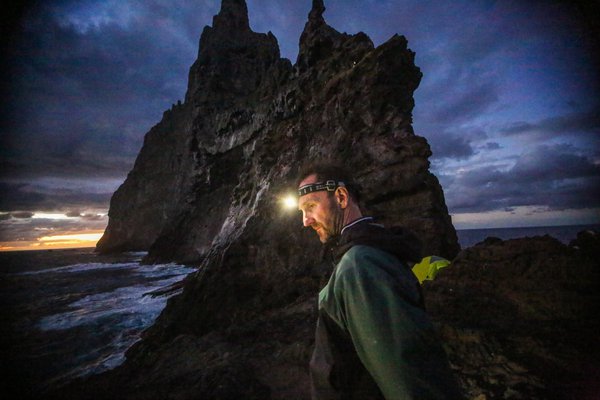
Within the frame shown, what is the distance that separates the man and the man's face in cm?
29

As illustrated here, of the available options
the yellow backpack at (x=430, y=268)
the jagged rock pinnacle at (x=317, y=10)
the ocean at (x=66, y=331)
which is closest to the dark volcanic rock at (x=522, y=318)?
the yellow backpack at (x=430, y=268)

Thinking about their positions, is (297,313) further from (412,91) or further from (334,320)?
(412,91)

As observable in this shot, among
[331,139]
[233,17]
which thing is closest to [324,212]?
[331,139]

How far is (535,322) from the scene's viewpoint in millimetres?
4121

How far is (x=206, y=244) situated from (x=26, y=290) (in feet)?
49.7

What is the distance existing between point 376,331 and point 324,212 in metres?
0.92

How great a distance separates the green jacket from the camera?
106 centimetres

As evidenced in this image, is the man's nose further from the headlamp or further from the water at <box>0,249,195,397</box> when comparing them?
the water at <box>0,249,195,397</box>

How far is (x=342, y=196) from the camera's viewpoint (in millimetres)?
1905

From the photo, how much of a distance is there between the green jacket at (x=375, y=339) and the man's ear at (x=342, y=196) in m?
0.49

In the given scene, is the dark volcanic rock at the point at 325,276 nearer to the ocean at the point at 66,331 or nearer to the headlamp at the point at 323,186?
the ocean at the point at 66,331

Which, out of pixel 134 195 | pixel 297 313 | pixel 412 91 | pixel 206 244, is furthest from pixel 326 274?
pixel 134 195

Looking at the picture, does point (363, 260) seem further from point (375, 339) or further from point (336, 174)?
point (336, 174)

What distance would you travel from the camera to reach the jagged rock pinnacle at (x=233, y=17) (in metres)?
36.6
